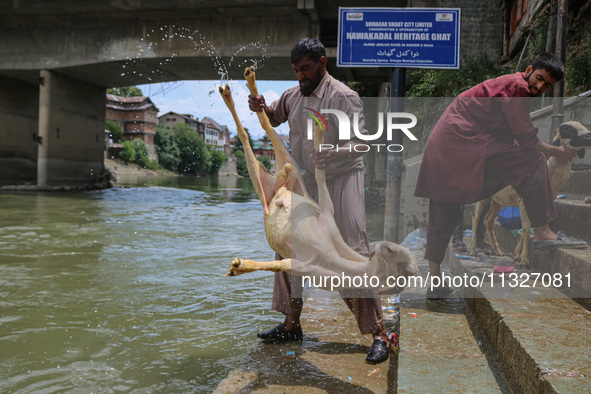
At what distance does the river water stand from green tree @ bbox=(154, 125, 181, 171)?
68187mm

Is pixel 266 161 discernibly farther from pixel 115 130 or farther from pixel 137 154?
pixel 115 130

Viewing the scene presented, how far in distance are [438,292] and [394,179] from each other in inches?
49.4

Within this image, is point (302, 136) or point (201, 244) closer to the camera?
point (302, 136)

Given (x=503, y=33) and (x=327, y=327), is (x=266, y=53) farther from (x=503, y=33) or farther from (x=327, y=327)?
(x=327, y=327)

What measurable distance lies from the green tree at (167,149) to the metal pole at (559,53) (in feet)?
247

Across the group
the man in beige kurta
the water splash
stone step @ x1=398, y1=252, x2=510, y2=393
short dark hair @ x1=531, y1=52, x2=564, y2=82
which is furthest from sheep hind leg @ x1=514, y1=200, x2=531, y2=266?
the water splash

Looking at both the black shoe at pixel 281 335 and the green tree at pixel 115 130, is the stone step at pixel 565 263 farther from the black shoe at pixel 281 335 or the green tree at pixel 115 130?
the green tree at pixel 115 130

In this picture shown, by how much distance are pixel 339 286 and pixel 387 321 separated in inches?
56.4

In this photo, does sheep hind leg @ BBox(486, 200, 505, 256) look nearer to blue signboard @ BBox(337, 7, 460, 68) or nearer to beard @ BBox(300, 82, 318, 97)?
blue signboard @ BBox(337, 7, 460, 68)

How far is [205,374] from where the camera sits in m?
3.70

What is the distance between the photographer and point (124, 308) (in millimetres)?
5398

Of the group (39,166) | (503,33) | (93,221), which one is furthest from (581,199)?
(39,166)

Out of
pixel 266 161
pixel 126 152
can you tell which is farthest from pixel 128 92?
pixel 266 161

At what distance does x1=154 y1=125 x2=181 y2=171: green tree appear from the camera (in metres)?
78.1
